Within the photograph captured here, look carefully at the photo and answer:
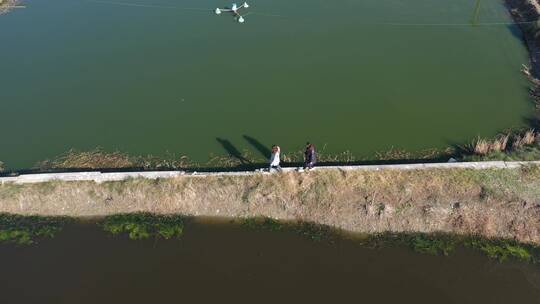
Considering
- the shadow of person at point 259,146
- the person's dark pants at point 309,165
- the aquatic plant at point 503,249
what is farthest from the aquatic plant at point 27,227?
the aquatic plant at point 503,249

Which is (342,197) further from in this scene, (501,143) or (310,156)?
(501,143)

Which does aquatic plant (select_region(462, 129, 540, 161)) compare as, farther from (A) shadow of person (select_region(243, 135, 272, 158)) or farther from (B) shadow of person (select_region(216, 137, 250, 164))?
(B) shadow of person (select_region(216, 137, 250, 164))

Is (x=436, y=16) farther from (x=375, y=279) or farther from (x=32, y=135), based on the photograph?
(x=32, y=135)

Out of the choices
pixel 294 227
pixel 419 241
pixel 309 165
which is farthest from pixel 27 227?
pixel 419 241

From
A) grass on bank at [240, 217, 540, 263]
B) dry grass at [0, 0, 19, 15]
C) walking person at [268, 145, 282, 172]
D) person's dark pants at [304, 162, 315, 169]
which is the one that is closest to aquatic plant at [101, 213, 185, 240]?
grass on bank at [240, 217, 540, 263]

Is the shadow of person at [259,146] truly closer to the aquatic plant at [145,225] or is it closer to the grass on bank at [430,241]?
the grass on bank at [430,241]

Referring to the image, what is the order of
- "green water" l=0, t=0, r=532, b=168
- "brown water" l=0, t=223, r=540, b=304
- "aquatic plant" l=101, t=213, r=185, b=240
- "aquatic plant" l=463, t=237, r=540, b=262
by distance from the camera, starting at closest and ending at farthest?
"brown water" l=0, t=223, r=540, b=304, "aquatic plant" l=463, t=237, r=540, b=262, "aquatic plant" l=101, t=213, r=185, b=240, "green water" l=0, t=0, r=532, b=168
